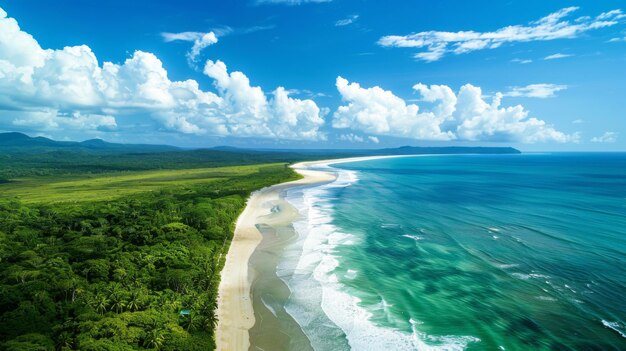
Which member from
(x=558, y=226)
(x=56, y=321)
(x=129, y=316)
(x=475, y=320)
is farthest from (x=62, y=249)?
(x=558, y=226)

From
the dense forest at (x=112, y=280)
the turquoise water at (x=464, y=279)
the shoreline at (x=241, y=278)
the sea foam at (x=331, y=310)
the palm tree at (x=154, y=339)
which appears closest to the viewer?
the palm tree at (x=154, y=339)

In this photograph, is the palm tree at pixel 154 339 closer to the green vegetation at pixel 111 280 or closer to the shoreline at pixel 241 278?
the green vegetation at pixel 111 280

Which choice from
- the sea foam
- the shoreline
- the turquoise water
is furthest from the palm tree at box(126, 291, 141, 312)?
the turquoise water

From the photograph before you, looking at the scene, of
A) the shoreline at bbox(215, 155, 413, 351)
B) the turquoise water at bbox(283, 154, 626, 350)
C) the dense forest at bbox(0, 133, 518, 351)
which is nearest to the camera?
the dense forest at bbox(0, 133, 518, 351)

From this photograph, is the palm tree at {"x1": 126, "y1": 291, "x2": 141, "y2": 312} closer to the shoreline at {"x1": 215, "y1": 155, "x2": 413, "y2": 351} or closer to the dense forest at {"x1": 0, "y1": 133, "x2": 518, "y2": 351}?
the dense forest at {"x1": 0, "y1": 133, "x2": 518, "y2": 351}

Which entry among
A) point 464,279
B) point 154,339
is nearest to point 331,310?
point 154,339

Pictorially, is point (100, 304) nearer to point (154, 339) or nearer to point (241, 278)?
point (154, 339)

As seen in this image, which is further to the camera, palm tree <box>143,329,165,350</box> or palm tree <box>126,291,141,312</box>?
palm tree <box>126,291,141,312</box>

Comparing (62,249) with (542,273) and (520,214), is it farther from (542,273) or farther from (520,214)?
(520,214)

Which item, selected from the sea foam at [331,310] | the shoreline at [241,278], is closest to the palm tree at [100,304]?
the shoreline at [241,278]
